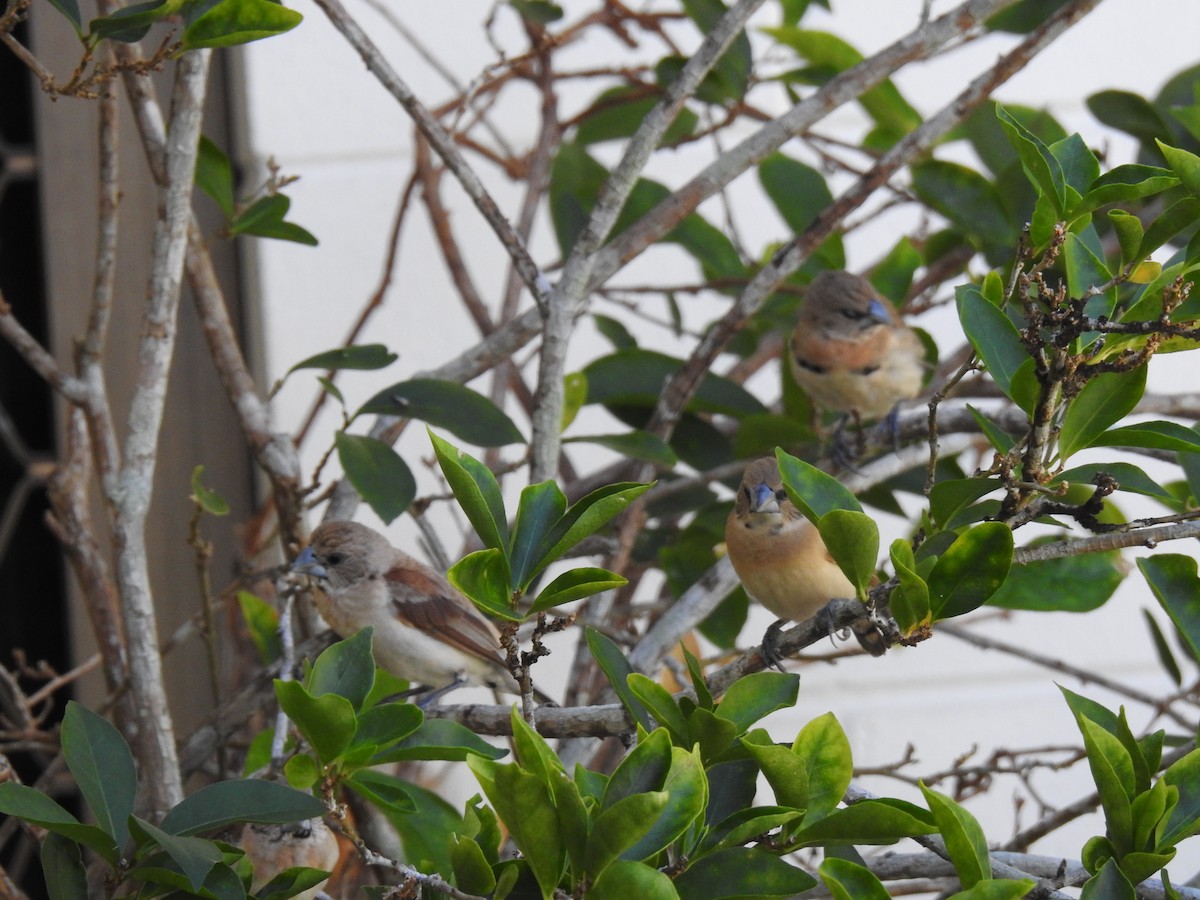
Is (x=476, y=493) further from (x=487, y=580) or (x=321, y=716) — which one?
(x=321, y=716)

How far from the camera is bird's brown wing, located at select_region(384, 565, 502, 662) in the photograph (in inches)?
74.4

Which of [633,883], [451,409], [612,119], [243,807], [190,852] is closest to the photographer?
[633,883]

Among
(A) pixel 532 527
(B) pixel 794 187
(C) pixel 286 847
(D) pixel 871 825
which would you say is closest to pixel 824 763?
(D) pixel 871 825

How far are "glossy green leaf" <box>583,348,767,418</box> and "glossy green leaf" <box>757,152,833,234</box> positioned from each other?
1.32 feet

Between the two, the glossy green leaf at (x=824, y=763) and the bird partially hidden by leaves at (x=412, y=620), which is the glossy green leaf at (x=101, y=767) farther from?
the bird partially hidden by leaves at (x=412, y=620)

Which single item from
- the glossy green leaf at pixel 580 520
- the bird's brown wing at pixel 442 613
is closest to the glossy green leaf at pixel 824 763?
the glossy green leaf at pixel 580 520

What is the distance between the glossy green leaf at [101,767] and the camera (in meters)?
0.98

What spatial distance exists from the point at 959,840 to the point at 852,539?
21 cm

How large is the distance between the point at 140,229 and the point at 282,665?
169 centimetres

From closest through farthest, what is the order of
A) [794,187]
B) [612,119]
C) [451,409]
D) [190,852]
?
[190,852] → [451,409] → [794,187] → [612,119]

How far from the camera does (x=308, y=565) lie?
1.62 m

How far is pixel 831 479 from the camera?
37.2 inches

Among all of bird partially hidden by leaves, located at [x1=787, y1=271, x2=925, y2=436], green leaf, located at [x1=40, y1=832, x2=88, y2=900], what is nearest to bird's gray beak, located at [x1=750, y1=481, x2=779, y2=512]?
bird partially hidden by leaves, located at [x1=787, y1=271, x2=925, y2=436]

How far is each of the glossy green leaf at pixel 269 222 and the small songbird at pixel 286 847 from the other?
0.71 m
